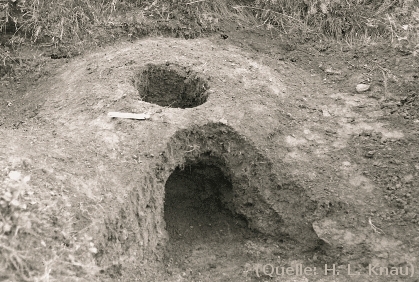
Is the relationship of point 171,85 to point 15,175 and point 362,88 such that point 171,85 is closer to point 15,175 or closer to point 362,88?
point 362,88

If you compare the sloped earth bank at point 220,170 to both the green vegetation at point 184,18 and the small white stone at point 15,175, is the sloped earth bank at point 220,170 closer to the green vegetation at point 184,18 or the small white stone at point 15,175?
the small white stone at point 15,175

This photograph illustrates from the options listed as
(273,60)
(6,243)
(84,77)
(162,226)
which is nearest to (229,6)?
(273,60)

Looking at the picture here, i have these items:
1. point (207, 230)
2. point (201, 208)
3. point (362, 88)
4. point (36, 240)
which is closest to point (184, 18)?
point (362, 88)

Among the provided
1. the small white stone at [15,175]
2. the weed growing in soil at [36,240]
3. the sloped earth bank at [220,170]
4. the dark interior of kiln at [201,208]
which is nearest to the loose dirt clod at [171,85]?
the sloped earth bank at [220,170]

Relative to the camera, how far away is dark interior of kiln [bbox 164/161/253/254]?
4.94m

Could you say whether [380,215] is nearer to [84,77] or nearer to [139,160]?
[139,160]

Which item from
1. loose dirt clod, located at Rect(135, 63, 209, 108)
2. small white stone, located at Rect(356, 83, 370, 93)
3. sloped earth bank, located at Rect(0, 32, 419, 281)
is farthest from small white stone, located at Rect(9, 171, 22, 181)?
small white stone, located at Rect(356, 83, 370, 93)

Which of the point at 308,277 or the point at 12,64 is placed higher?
the point at 12,64

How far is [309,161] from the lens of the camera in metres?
4.84

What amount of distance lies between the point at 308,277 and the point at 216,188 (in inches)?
49.5

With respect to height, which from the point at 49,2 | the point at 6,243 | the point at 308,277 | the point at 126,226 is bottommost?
the point at 308,277

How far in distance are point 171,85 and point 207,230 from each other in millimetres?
1608

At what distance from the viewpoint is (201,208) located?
17.1 feet

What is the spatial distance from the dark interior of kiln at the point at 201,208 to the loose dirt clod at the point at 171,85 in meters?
0.79
